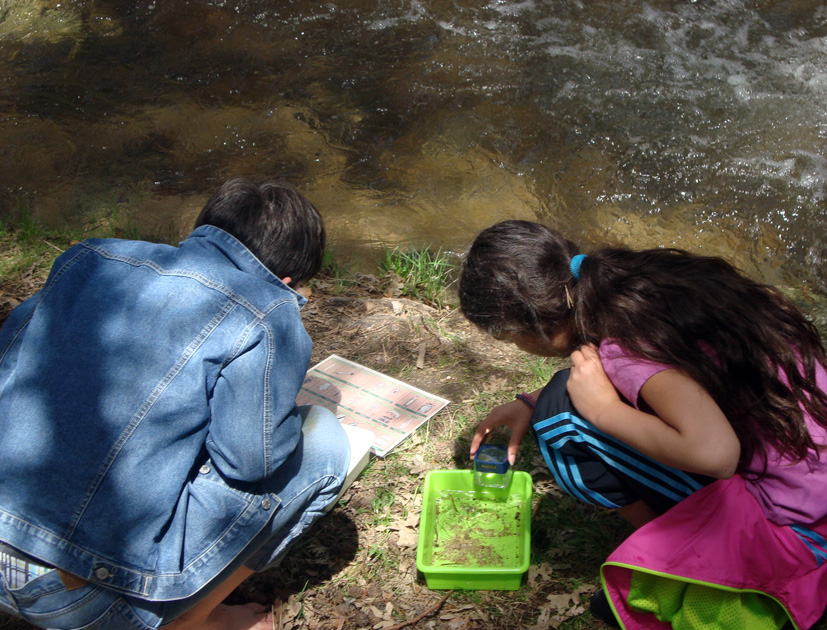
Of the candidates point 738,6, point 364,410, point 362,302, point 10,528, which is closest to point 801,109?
point 738,6

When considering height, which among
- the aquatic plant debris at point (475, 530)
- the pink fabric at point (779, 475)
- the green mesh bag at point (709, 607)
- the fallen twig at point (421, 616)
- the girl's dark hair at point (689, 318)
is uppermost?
the girl's dark hair at point (689, 318)

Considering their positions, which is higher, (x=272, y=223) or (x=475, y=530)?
(x=272, y=223)

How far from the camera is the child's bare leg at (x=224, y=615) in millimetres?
1827

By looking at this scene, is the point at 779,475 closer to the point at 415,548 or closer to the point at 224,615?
the point at 415,548

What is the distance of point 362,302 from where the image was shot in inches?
136

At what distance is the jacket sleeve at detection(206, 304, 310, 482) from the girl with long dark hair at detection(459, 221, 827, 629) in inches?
21.0

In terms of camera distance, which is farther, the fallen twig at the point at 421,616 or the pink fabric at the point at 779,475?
the fallen twig at the point at 421,616

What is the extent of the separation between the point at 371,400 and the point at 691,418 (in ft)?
4.73

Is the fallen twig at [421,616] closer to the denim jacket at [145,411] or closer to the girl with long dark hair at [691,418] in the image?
the girl with long dark hair at [691,418]

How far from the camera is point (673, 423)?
5.41 feet

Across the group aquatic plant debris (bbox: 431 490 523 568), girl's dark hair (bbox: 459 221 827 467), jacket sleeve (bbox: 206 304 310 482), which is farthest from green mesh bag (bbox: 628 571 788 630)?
jacket sleeve (bbox: 206 304 310 482)

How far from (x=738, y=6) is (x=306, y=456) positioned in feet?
19.2

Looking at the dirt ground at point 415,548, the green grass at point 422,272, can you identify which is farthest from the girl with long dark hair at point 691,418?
the green grass at point 422,272

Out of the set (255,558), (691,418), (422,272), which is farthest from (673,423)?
(422,272)
